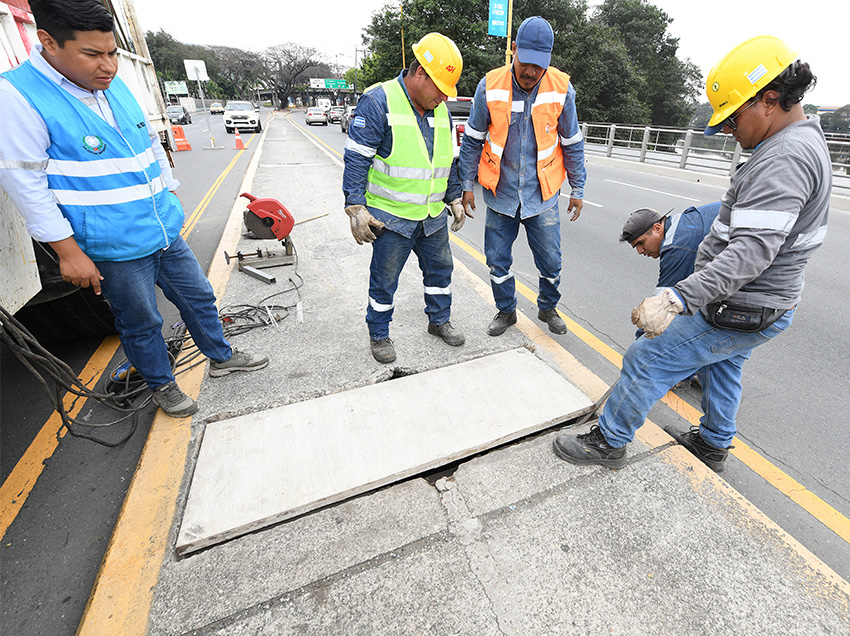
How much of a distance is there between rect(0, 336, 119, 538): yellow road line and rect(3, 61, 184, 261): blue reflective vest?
3.95ft

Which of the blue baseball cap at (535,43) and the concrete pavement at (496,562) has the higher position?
the blue baseball cap at (535,43)

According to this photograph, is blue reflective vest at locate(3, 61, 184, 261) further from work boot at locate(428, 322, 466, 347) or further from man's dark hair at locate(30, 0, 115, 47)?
work boot at locate(428, 322, 466, 347)

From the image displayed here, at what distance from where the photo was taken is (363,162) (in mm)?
2635

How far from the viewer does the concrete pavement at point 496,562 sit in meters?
1.56

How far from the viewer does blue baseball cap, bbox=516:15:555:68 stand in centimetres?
267

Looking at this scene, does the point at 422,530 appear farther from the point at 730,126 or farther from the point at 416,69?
the point at 416,69

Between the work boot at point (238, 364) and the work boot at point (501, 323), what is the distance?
1717 millimetres

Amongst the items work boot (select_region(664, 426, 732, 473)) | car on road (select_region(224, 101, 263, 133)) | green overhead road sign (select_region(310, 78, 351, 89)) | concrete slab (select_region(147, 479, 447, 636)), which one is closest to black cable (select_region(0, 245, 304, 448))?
concrete slab (select_region(147, 479, 447, 636))

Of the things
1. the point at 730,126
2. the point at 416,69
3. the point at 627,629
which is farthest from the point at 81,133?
the point at 627,629

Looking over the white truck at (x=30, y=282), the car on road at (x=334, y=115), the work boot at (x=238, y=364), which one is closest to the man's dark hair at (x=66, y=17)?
the white truck at (x=30, y=282)

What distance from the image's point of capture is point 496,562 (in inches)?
68.7

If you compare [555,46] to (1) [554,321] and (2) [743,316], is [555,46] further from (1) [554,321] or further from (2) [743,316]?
(2) [743,316]

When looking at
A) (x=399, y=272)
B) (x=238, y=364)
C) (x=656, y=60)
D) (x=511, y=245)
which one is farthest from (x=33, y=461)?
(x=656, y=60)

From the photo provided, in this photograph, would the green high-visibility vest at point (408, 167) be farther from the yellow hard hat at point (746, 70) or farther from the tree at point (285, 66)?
the tree at point (285, 66)
